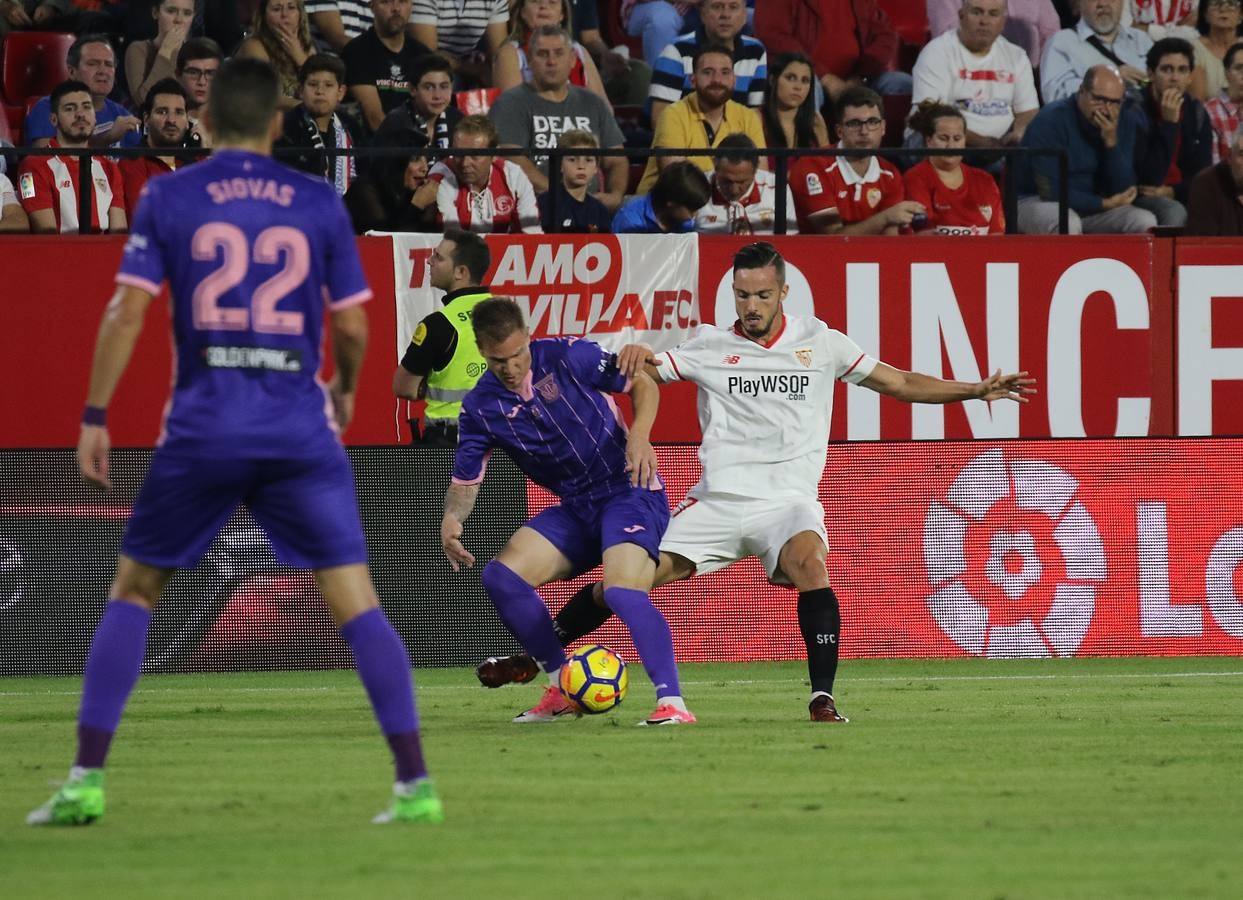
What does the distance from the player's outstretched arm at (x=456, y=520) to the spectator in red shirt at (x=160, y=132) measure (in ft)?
17.1

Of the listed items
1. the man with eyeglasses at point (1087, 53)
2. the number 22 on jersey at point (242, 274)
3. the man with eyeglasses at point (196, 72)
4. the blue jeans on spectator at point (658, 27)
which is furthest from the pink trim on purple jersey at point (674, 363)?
the man with eyeglasses at point (1087, 53)

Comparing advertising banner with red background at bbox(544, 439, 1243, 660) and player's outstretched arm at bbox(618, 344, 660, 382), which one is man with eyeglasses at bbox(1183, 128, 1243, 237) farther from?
player's outstretched arm at bbox(618, 344, 660, 382)

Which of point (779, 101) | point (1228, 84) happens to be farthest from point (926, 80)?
point (1228, 84)

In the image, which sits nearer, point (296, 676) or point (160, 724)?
point (160, 724)

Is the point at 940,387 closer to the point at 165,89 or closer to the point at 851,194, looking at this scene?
the point at 851,194

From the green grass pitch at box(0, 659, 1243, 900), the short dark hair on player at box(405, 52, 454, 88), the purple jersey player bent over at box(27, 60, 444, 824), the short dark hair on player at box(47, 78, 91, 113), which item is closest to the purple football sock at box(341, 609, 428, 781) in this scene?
the purple jersey player bent over at box(27, 60, 444, 824)

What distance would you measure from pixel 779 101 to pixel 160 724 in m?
7.79

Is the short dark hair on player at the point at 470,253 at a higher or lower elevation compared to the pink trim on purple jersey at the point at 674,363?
higher

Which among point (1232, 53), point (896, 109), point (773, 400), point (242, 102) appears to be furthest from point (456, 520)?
point (1232, 53)

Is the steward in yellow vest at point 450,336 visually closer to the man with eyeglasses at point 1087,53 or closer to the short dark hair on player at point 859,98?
the short dark hair on player at point 859,98

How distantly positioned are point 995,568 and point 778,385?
165 inches

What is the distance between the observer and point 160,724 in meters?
9.61

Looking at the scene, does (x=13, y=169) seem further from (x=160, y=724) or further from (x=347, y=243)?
(x=347, y=243)

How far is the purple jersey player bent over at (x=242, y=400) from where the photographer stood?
600cm
